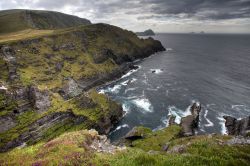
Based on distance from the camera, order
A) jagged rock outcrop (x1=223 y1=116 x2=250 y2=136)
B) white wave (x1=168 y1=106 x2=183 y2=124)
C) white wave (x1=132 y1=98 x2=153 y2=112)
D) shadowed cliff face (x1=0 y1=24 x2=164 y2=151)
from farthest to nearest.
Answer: white wave (x1=132 y1=98 x2=153 y2=112), white wave (x1=168 y1=106 x2=183 y2=124), shadowed cliff face (x1=0 y1=24 x2=164 y2=151), jagged rock outcrop (x1=223 y1=116 x2=250 y2=136)

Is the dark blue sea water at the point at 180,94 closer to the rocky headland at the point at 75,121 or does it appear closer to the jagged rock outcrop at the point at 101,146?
the rocky headland at the point at 75,121

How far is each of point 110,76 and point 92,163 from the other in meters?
133

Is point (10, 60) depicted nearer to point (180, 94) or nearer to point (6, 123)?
point (6, 123)

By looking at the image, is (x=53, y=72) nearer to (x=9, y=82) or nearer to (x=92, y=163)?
(x=9, y=82)

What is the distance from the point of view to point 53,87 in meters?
111

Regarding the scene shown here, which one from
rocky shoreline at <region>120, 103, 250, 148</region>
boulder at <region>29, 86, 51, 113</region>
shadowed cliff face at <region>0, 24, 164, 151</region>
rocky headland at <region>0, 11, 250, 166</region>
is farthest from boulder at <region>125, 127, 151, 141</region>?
boulder at <region>29, 86, 51, 113</region>

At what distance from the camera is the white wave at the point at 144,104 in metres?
107

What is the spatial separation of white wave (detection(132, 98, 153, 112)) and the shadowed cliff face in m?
13.0

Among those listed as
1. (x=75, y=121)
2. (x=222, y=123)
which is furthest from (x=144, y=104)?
(x=75, y=121)

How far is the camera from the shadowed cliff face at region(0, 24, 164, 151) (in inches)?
3095

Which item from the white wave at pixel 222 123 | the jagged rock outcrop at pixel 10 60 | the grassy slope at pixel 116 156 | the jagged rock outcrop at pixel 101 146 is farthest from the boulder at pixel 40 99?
the white wave at pixel 222 123

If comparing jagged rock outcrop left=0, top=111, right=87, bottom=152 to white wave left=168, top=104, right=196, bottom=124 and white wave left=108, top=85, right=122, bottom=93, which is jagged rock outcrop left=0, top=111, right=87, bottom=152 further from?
white wave left=108, top=85, right=122, bottom=93

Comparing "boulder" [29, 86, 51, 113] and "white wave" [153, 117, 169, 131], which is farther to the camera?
"white wave" [153, 117, 169, 131]

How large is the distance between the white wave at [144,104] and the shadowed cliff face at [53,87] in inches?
512
